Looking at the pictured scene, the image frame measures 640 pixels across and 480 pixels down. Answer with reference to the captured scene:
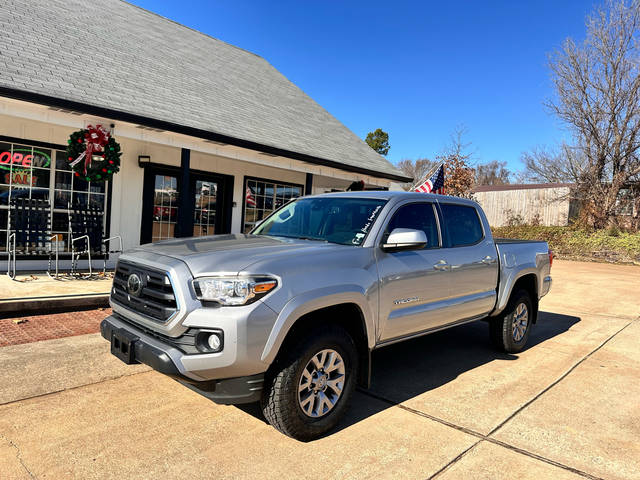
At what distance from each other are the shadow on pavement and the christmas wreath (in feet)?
18.8

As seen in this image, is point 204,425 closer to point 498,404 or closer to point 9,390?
point 9,390

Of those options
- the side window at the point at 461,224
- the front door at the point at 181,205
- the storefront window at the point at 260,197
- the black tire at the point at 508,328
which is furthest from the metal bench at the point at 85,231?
the black tire at the point at 508,328

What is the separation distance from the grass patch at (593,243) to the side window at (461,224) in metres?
16.1

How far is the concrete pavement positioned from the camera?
2846mm

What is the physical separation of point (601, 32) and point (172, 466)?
88.3 ft

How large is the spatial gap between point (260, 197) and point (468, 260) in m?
9.17

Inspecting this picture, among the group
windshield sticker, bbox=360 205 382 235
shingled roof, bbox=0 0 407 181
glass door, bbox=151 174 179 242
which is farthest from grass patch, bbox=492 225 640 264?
windshield sticker, bbox=360 205 382 235

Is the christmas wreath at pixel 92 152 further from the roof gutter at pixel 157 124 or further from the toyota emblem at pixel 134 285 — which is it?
the toyota emblem at pixel 134 285

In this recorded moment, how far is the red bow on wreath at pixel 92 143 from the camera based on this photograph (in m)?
7.63

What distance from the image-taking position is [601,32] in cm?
2214

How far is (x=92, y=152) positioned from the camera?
25.2ft

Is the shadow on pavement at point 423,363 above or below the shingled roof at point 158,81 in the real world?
below

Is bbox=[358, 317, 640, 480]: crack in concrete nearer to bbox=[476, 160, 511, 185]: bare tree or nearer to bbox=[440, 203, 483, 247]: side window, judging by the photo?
bbox=[440, 203, 483, 247]: side window

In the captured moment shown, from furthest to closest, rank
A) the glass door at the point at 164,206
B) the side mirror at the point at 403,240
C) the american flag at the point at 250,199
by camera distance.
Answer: the american flag at the point at 250,199
the glass door at the point at 164,206
the side mirror at the point at 403,240
